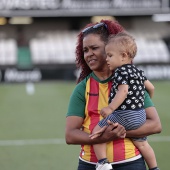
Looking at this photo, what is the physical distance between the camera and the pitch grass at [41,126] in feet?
26.3

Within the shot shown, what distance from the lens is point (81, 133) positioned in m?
3.76

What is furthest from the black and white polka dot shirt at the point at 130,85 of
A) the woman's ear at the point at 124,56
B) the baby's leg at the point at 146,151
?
the baby's leg at the point at 146,151

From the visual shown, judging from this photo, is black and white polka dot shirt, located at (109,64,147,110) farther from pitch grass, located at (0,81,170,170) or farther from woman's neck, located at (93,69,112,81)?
pitch grass, located at (0,81,170,170)

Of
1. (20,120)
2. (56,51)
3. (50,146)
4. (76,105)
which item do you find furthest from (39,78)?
(76,105)

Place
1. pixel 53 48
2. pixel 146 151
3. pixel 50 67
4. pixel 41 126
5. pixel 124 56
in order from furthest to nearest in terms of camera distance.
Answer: pixel 53 48, pixel 50 67, pixel 41 126, pixel 146 151, pixel 124 56

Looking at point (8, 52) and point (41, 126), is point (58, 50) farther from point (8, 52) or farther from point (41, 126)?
point (41, 126)

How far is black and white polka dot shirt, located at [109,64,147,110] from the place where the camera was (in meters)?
3.65

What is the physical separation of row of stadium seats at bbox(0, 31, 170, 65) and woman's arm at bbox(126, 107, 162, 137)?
18.9 meters

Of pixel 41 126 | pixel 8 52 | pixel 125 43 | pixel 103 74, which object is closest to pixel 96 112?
pixel 103 74

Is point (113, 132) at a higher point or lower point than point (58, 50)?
lower

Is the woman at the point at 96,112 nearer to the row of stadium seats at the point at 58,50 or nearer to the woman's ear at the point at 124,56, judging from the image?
the woman's ear at the point at 124,56

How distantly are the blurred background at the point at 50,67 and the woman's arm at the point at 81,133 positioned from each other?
388 cm

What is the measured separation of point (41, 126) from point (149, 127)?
7.63m

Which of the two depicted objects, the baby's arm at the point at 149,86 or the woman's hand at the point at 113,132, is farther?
the baby's arm at the point at 149,86
